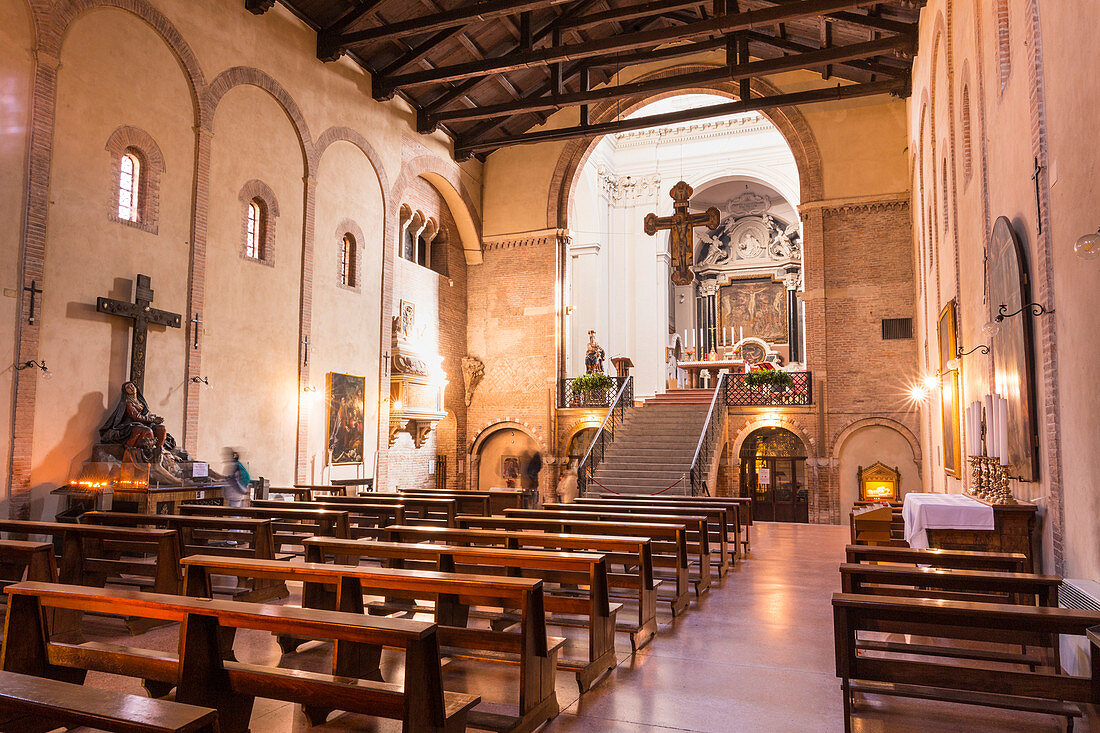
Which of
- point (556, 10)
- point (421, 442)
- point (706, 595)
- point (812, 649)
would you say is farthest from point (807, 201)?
point (812, 649)

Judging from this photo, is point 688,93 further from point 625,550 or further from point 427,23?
point 625,550

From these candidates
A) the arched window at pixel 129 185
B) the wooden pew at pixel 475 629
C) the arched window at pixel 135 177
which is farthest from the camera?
the arched window at pixel 129 185

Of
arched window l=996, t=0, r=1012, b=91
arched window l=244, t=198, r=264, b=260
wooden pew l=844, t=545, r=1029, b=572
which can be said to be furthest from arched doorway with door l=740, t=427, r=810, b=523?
wooden pew l=844, t=545, r=1029, b=572

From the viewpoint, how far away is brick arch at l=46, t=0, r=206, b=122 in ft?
32.7

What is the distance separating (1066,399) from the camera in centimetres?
517

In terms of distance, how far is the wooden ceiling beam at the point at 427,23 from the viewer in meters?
13.6

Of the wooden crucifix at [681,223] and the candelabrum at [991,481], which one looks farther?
the wooden crucifix at [681,223]

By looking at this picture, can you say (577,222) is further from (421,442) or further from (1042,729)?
(1042,729)

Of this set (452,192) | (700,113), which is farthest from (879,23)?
(452,192)

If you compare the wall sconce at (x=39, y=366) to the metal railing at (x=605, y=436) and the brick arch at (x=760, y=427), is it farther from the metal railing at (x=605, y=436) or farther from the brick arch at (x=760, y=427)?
the brick arch at (x=760, y=427)

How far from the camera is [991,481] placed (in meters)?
6.71

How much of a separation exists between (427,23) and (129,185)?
6.11 metres

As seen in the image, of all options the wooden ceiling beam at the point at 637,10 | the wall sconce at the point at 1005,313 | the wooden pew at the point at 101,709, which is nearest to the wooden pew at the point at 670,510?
the wall sconce at the point at 1005,313

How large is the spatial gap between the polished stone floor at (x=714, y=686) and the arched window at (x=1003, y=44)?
5.05 meters
